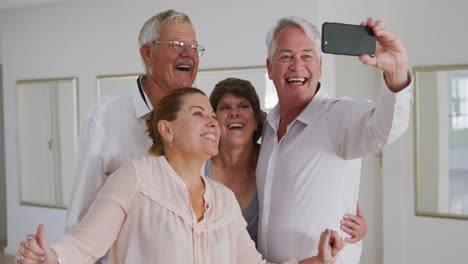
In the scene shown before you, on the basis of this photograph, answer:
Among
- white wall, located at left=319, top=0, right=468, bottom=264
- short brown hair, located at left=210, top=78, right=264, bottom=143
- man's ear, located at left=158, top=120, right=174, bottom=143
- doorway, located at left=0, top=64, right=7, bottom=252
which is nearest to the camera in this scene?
man's ear, located at left=158, top=120, right=174, bottom=143

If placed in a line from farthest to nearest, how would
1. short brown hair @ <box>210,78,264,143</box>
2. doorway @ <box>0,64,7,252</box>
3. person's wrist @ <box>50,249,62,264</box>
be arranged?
doorway @ <box>0,64,7,252</box> → short brown hair @ <box>210,78,264,143</box> → person's wrist @ <box>50,249,62,264</box>

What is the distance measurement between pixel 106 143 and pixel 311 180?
0.77 meters

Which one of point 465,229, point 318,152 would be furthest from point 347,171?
point 465,229

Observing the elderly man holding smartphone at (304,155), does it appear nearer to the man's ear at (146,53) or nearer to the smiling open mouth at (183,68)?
the smiling open mouth at (183,68)

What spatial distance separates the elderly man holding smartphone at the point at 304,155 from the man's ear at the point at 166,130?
0.45 meters

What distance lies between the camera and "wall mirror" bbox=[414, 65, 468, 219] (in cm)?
443

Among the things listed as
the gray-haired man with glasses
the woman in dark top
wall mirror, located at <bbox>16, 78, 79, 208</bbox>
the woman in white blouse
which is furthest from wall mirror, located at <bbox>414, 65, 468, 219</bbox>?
wall mirror, located at <bbox>16, 78, 79, 208</bbox>

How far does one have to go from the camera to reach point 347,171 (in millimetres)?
1870

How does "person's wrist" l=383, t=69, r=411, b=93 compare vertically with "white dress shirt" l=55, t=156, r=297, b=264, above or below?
above

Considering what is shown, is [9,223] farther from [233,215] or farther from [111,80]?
[233,215]

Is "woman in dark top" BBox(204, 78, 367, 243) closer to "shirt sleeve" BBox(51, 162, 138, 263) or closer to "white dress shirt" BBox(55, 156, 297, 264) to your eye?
"white dress shirt" BBox(55, 156, 297, 264)

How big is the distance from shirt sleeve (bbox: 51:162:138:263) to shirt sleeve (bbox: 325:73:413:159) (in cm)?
72

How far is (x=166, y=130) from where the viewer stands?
167 centimetres

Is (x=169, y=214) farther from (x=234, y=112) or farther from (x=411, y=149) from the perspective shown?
(x=411, y=149)
